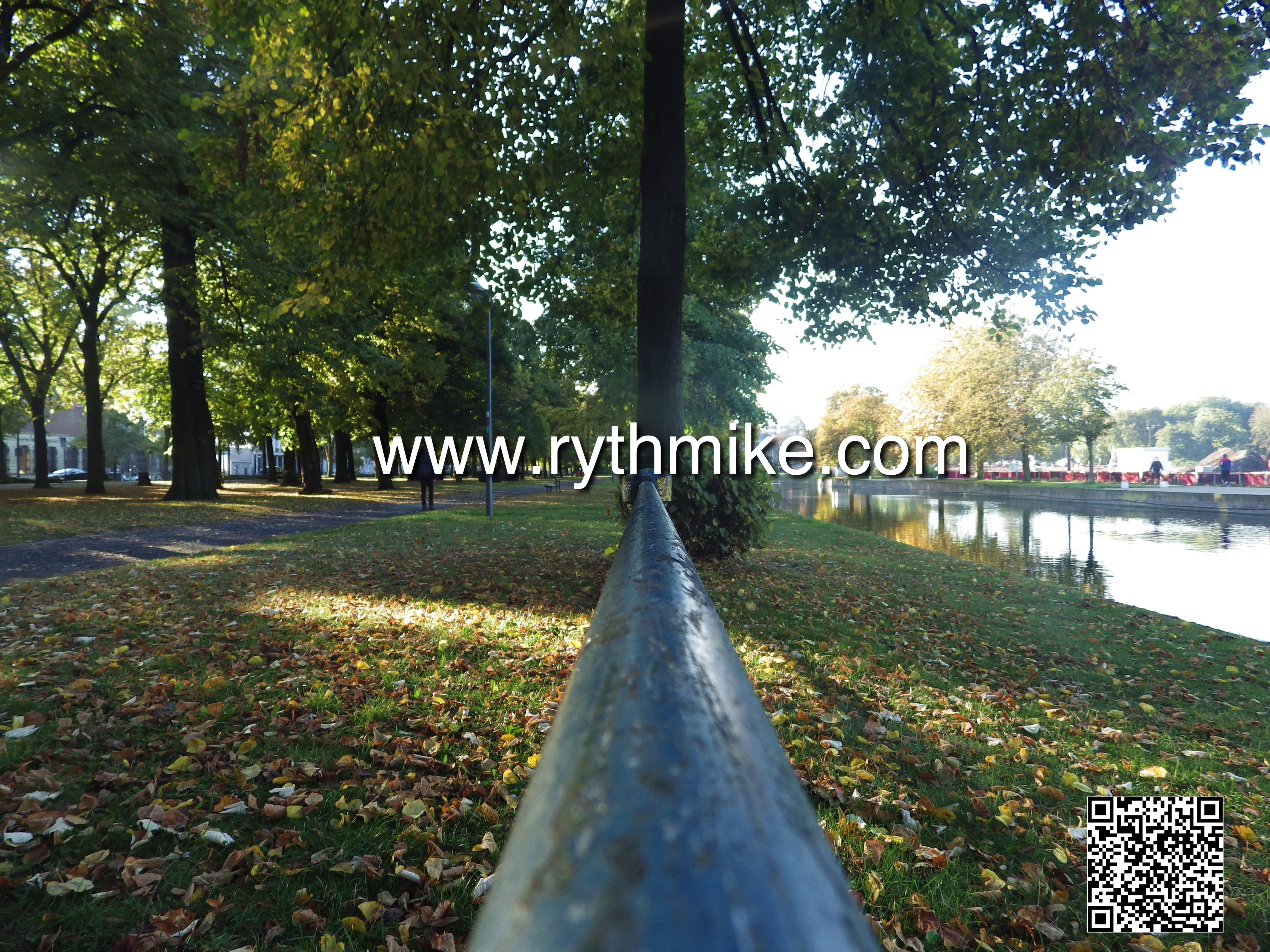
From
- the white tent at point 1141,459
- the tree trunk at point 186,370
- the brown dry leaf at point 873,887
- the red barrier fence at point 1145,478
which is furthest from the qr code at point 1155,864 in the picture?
the white tent at point 1141,459

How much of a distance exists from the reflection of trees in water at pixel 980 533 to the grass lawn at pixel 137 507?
717 inches

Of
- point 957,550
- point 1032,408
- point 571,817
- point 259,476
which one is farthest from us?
point 259,476

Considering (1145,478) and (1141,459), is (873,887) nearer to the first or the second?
(1145,478)

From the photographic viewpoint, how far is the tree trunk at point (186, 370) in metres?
19.5

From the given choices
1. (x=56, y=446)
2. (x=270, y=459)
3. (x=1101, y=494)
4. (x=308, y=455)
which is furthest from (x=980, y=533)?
(x=56, y=446)

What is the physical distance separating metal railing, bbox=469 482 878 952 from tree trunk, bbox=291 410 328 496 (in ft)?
105

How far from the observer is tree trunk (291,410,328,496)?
29859 mm

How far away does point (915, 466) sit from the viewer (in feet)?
208

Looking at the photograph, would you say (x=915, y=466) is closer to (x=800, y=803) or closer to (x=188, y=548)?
(x=188, y=548)

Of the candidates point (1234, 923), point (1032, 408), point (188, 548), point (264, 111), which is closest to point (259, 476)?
point (188, 548)

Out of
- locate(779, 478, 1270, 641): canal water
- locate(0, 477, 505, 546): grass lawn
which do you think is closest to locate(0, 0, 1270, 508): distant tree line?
locate(779, 478, 1270, 641): canal water

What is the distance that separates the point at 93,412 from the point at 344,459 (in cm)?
1662

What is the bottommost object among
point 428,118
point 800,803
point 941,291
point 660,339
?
point 800,803

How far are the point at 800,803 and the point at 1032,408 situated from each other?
186ft
